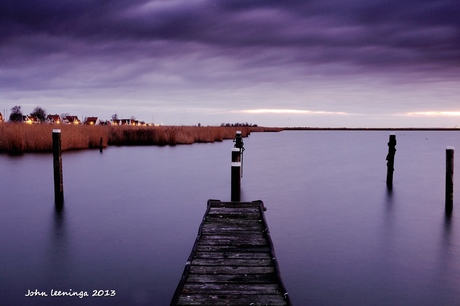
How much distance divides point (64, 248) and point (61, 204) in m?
3.90

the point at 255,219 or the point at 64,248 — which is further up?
the point at 255,219

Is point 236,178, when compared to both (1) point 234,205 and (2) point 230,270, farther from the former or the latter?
(2) point 230,270

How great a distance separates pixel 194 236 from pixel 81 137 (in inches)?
857

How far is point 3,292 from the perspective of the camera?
5.78m

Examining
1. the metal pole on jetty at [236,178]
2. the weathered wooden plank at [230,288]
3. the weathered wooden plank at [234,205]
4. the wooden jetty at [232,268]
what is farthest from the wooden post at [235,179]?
the weathered wooden plank at [230,288]

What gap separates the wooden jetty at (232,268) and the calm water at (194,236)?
893 millimetres

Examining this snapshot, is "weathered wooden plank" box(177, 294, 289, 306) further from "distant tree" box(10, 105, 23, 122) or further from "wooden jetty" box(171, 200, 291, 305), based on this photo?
"distant tree" box(10, 105, 23, 122)

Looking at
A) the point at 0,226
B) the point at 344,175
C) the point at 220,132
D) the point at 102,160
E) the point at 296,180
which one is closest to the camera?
the point at 0,226

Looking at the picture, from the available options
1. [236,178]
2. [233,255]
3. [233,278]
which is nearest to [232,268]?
[233,278]

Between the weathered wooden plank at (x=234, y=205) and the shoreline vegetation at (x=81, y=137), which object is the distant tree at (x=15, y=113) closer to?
the shoreline vegetation at (x=81, y=137)

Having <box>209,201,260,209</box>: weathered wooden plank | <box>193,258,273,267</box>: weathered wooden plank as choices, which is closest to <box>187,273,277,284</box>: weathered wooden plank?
<box>193,258,273,267</box>: weathered wooden plank

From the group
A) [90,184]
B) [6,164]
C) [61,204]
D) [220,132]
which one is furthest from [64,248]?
[220,132]

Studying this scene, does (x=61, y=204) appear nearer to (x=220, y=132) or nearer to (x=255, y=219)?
(x=255, y=219)

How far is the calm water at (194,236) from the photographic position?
616cm
